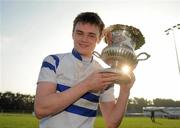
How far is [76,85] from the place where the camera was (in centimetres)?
311

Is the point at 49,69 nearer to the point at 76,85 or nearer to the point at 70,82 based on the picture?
Result: the point at 70,82

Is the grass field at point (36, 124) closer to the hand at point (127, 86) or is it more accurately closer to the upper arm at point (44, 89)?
the hand at point (127, 86)

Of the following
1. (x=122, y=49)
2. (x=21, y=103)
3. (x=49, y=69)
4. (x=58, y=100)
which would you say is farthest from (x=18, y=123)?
(x=21, y=103)

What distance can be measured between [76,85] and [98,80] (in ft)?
0.64

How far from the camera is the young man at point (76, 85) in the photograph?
10.2ft

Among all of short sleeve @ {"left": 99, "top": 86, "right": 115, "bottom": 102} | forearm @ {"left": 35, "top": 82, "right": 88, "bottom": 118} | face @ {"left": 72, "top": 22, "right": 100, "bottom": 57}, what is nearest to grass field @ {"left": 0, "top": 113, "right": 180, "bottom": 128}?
short sleeve @ {"left": 99, "top": 86, "right": 115, "bottom": 102}

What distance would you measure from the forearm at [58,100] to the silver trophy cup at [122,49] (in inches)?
17.7

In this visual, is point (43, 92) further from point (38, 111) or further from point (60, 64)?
point (60, 64)

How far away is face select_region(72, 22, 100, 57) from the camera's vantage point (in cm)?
349

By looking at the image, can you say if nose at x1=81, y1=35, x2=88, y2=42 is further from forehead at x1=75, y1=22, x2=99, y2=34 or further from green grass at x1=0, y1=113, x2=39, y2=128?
green grass at x1=0, y1=113, x2=39, y2=128

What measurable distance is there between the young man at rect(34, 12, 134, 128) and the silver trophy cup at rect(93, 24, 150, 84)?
6.3 inches

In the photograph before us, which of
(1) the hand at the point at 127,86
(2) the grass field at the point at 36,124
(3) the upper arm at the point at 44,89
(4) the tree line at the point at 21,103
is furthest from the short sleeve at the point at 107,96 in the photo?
(4) the tree line at the point at 21,103

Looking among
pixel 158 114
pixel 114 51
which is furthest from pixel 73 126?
pixel 158 114

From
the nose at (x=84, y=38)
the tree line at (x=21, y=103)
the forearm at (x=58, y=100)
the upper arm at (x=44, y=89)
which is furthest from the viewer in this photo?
the tree line at (x=21, y=103)
